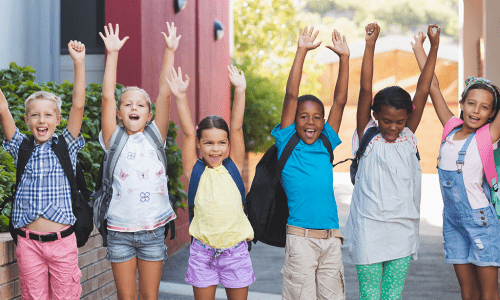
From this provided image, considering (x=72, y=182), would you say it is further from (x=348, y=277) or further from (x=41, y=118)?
(x=348, y=277)

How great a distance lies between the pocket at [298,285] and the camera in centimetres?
320

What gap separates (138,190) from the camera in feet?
10.5

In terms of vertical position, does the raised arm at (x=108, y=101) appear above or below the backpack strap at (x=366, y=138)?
above

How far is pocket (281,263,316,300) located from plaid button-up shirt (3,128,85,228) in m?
1.34

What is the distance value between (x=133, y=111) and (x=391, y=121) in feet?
5.32

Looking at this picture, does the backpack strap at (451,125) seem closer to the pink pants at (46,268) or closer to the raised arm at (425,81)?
the raised arm at (425,81)

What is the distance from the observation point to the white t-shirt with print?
124 inches

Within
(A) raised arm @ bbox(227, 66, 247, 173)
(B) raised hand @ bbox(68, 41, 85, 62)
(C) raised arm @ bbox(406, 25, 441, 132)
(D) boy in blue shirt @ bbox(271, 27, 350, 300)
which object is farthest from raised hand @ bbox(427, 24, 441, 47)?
(B) raised hand @ bbox(68, 41, 85, 62)

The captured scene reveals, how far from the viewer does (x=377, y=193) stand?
335cm

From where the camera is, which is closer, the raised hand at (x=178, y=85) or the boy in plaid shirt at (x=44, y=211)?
the boy in plaid shirt at (x=44, y=211)

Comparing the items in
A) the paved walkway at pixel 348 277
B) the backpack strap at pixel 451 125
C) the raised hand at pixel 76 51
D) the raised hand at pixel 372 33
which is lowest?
the paved walkway at pixel 348 277

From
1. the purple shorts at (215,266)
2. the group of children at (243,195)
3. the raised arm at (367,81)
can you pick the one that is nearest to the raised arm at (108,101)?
the group of children at (243,195)

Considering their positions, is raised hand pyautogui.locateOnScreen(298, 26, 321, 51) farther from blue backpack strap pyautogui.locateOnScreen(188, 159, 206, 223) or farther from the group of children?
blue backpack strap pyautogui.locateOnScreen(188, 159, 206, 223)

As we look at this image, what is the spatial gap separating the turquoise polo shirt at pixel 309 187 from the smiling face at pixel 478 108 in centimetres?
94
